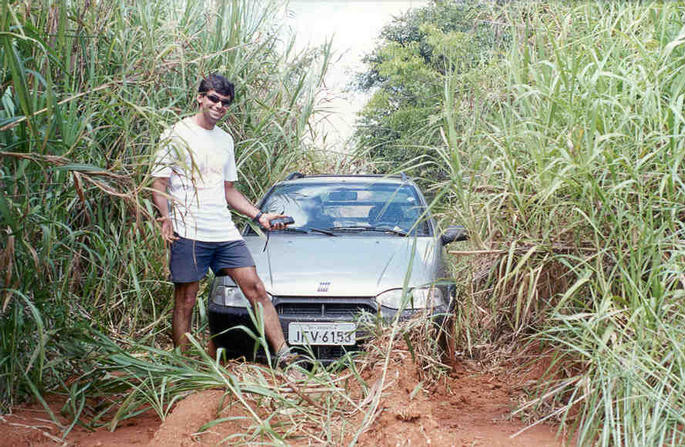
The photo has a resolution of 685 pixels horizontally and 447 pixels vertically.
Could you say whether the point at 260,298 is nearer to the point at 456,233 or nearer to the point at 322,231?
the point at 322,231

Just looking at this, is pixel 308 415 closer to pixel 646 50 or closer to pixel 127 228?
pixel 127 228

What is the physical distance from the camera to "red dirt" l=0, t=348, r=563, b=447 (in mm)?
3266

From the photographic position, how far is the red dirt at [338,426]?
3.27m

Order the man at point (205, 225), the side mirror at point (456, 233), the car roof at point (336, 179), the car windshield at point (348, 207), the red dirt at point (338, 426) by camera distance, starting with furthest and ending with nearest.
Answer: the car roof at point (336, 179) → the car windshield at point (348, 207) → the man at point (205, 225) → the side mirror at point (456, 233) → the red dirt at point (338, 426)

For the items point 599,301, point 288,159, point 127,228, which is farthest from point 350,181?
point 599,301

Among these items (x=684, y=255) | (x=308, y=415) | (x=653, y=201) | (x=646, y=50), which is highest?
(x=646, y=50)

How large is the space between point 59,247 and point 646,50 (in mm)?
3246

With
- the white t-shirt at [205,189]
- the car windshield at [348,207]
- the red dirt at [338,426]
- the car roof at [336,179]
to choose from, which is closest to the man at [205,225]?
the white t-shirt at [205,189]

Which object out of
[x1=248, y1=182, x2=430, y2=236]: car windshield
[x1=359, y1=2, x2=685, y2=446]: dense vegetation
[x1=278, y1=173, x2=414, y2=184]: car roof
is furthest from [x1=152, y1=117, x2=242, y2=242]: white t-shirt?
[x1=359, y1=2, x2=685, y2=446]: dense vegetation

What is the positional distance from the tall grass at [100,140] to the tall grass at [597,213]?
1705mm

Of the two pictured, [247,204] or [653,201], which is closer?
[653,201]

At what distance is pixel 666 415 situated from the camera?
287 cm

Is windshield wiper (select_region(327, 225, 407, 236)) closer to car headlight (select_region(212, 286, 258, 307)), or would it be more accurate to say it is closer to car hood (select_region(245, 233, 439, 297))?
car hood (select_region(245, 233, 439, 297))

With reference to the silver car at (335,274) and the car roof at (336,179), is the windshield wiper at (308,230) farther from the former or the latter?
the car roof at (336,179)
